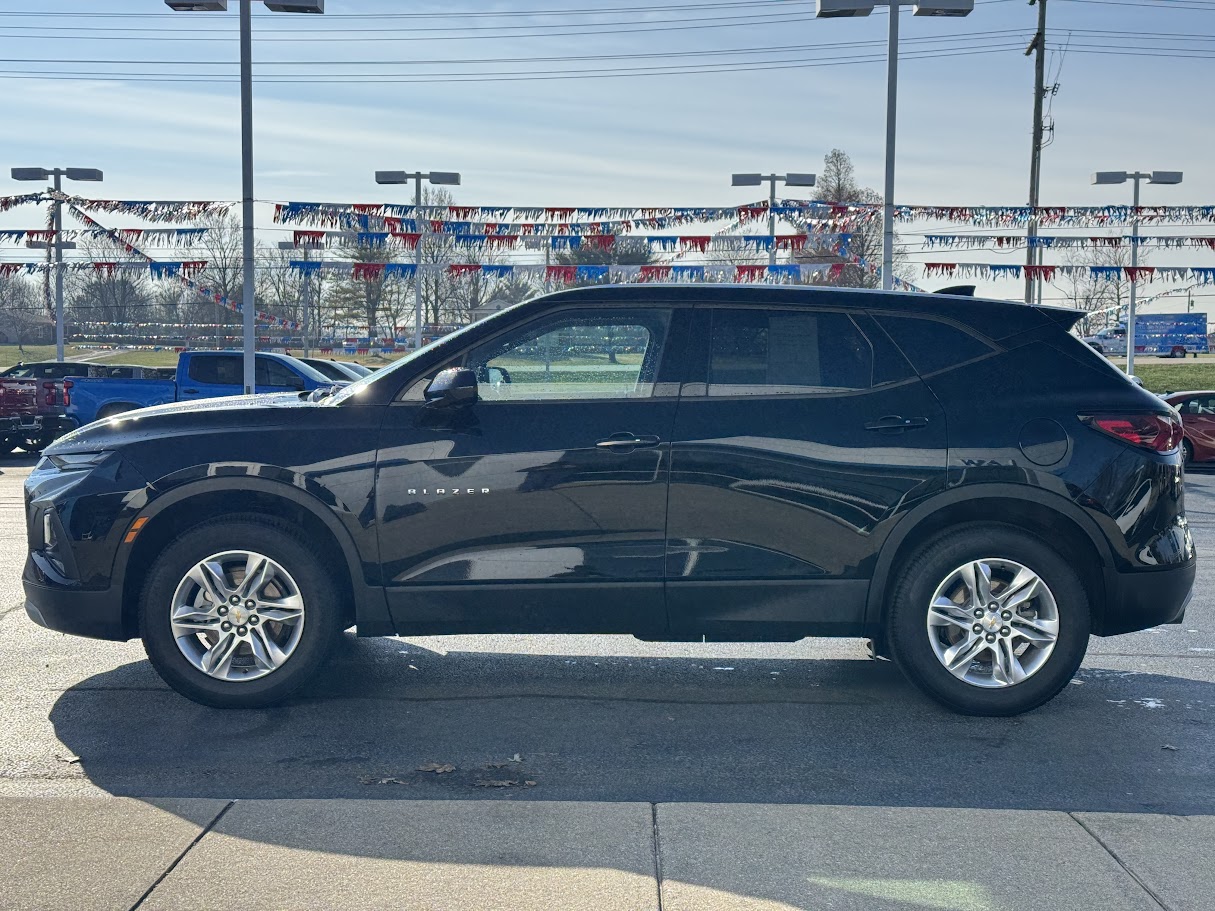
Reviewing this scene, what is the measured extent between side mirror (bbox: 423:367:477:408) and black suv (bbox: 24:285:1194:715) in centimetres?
1

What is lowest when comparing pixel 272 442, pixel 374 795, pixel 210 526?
pixel 374 795

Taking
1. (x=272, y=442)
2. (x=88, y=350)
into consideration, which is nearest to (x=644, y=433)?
(x=272, y=442)

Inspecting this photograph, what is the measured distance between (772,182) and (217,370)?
37.2ft

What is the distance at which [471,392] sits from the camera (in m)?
5.17

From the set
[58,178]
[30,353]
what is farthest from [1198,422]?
[30,353]

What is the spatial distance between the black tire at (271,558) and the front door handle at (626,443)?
4.29 ft

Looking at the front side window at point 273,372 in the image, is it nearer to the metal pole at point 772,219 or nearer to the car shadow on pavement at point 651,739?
the metal pole at point 772,219

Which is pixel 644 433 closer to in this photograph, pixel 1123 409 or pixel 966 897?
pixel 1123 409

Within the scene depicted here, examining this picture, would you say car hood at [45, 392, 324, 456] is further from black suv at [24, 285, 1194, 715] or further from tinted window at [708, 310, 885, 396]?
tinted window at [708, 310, 885, 396]

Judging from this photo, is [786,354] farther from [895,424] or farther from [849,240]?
[849,240]

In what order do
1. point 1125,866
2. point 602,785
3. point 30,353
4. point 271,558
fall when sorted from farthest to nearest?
1. point 30,353
2. point 271,558
3. point 602,785
4. point 1125,866

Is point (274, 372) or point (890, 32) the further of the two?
point (274, 372)

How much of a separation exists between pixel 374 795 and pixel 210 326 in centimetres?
4236

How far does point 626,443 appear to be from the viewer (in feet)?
17.1
